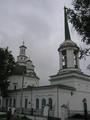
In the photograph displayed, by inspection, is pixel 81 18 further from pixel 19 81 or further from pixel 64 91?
pixel 19 81

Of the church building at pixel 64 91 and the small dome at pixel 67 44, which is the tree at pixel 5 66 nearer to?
the church building at pixel 64 91

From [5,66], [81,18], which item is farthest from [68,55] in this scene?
[81,18]

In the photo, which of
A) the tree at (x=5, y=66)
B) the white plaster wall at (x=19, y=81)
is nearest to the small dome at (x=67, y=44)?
the tree at (x=5, y=66)

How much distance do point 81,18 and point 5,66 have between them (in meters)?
29.7

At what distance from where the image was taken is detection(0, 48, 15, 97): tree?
3897cm

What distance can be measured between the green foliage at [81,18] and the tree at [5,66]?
28529 millimetres

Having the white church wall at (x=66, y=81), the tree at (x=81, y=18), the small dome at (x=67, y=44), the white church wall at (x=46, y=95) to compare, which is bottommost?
the white church wall at (x=46, y=95)

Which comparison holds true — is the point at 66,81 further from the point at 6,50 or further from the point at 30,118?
the point at 6,50

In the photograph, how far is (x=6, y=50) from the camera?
1608 inches

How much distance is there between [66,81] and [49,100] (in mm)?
5110

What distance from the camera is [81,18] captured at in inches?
474

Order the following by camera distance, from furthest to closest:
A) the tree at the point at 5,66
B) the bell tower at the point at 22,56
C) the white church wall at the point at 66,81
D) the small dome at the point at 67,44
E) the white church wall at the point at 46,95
Answer: the bell tower at the point at 22,56, the tree at the point at 5,66, the small dome at the point at 67,44, the white church wall at the point at 66,81, the white church wall at the point at 46,95

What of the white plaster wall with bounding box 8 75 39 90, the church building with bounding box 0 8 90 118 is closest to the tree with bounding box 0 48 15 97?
the church building with bounding box 0 8 90 118

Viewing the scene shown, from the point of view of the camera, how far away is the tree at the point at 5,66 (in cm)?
3897
